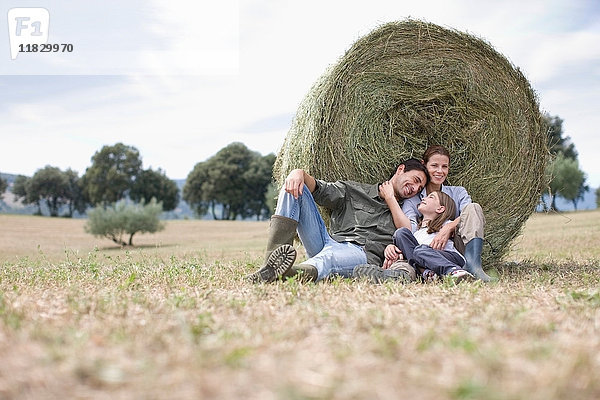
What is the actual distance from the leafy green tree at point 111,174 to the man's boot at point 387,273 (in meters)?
43.1

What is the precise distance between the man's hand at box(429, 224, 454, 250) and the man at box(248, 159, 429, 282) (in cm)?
45

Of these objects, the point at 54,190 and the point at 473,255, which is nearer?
the point at 473,255

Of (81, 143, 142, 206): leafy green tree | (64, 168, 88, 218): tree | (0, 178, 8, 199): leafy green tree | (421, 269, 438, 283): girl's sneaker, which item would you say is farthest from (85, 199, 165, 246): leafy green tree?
(0, 178, 8, 199): leafy green tree

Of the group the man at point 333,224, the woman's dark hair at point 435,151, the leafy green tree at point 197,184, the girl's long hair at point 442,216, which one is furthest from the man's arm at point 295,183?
the leafy green tree at point 197,184

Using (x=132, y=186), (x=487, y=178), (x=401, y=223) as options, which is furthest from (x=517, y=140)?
(x=132, y=186)

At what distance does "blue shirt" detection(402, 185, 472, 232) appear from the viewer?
545 centimetres

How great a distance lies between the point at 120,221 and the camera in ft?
66.1

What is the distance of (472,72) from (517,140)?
86cm

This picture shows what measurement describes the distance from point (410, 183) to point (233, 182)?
37.7 meters

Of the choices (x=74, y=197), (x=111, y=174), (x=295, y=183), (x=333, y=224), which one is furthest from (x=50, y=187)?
(x=295, y=183)

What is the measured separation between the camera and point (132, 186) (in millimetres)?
46969

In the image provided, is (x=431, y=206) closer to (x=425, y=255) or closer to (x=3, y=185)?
(x=425, y=255)

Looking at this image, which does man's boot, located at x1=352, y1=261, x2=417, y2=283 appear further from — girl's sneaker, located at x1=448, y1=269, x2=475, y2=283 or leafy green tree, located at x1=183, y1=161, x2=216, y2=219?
leafy green tree, located at x1=183, y1=161, x2=216, y2=219

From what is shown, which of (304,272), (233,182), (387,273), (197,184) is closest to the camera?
(304,272)
